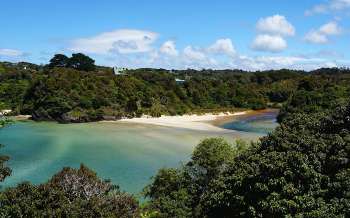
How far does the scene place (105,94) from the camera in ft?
368

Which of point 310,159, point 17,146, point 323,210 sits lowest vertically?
point 17,146

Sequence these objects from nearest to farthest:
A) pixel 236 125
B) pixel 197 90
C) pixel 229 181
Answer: pixel 229 181, pixel 236 125, pixel 197 90

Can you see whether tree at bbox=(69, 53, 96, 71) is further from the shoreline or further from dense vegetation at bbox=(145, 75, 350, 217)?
dense vegetation at bbox=(145, 75, 350, 217)

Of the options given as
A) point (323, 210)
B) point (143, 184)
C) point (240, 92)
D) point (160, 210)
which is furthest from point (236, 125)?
point (323, 210)

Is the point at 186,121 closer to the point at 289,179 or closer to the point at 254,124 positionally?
the point at 254,124

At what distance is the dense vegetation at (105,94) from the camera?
346 feet

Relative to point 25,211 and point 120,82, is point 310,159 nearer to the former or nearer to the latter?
point 25,211

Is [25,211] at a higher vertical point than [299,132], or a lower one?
lower

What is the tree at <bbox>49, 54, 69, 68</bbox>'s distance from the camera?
14525 cm

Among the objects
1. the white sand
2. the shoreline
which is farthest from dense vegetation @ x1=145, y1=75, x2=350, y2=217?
the white sand

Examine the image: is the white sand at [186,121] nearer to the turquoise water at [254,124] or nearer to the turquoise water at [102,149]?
the turquoise water at [254,124]

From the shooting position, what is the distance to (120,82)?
119 metres

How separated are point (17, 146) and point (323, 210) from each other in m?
55.8

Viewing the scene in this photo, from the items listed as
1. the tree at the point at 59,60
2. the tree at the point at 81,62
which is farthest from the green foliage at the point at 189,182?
the tree at the point at 59,60
